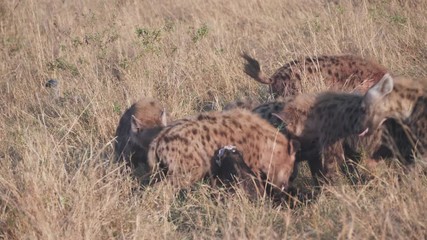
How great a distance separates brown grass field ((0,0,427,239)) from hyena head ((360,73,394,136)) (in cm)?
37

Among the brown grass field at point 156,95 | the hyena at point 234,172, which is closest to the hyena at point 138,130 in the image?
the brown grass field at point 156,95

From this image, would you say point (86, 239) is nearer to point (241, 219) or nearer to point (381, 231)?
point (241, 219)

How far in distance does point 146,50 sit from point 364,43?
2.85 metres

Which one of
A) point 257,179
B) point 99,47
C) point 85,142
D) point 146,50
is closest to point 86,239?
point 257,179

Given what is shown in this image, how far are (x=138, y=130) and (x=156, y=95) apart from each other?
1.95 m

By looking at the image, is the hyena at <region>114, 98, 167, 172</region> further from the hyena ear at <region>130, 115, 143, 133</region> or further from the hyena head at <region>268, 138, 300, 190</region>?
the hyena head at <region>268, 138, 300, 190</region>

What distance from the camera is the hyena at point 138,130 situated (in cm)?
634

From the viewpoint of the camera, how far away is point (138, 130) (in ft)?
21.3

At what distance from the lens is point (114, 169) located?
5.57 meters

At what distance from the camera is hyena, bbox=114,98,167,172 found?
6.34 meters

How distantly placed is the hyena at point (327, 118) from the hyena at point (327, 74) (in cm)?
110

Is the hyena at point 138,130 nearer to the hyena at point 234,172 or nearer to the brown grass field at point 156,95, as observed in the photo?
the brown grass field at point 156,95

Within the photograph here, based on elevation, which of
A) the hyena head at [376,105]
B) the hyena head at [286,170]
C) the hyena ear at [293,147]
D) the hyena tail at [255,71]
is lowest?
the hyena head at [286,170]

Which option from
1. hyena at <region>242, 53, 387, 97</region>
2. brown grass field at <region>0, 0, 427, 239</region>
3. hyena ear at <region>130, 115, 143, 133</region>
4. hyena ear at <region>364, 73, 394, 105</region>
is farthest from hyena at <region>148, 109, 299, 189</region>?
hyena at <region>242, 53, 387, 97</region>
